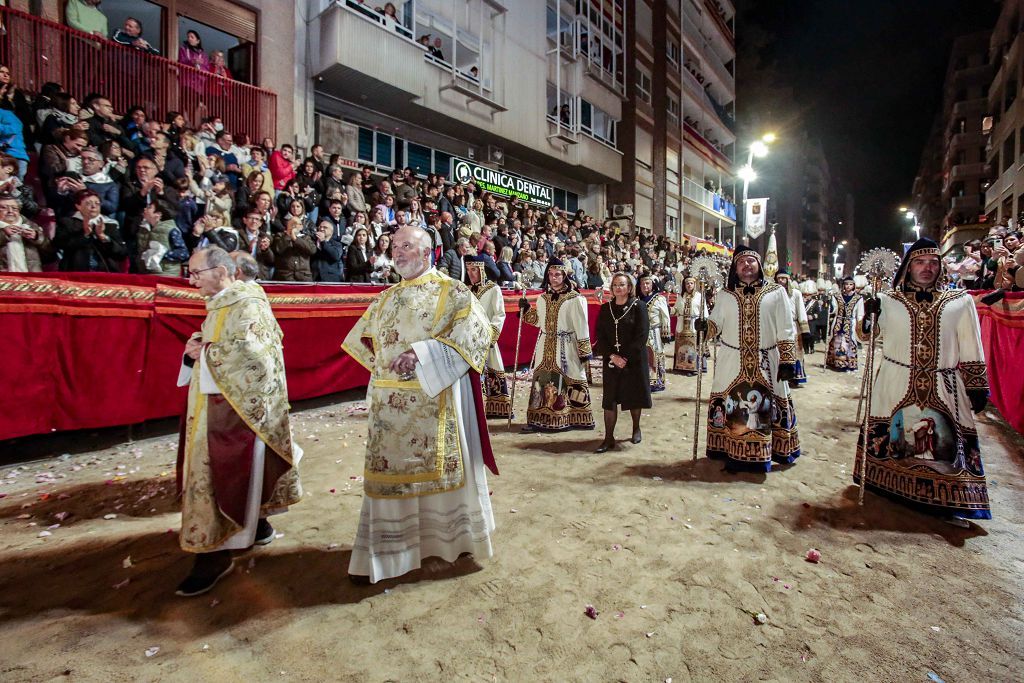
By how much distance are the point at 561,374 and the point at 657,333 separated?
3674 mm

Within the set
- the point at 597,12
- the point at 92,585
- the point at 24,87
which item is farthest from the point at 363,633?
the point at 597,12

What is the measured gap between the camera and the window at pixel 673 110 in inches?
1179

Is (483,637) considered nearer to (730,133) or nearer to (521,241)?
(521,241)

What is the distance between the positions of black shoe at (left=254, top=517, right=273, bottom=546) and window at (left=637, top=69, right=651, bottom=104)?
29.2m

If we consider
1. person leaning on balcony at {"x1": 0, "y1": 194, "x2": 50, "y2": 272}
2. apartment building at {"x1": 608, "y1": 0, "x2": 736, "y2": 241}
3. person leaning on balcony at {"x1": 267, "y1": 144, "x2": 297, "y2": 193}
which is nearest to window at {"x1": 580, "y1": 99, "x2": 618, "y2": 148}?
apartment building at {"x1": 608, "y1": 0, "x2": 736, "y2": 241}

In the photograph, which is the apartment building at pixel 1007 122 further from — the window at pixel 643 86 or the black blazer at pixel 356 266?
the black blazer at pixel 356 266

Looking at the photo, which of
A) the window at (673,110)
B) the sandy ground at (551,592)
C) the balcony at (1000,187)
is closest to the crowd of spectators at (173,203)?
the sandy ground at (551,592)

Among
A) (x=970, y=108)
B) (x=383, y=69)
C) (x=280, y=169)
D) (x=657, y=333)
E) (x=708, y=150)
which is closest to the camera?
(x=657, y=333)

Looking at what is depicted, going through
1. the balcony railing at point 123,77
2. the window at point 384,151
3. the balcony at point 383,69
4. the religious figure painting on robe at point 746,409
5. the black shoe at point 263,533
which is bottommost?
the black shoe at point 263,533

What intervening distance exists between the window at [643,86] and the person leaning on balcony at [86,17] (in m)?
24.2

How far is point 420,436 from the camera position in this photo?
3.10m

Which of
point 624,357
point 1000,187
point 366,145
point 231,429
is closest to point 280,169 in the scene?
point 366,145

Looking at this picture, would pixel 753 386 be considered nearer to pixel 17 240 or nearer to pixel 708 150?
pixel 17 240

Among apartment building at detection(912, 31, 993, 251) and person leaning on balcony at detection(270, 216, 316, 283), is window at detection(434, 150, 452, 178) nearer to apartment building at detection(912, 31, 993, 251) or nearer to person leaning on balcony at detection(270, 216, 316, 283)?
person leaning on balcony at detection(270, 216, 316, 283)
